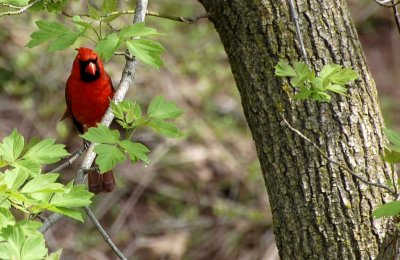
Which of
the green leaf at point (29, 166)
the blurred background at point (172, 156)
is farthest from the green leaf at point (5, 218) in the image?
the blurred background at point (172, 156)

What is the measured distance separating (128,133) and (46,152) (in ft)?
0.67

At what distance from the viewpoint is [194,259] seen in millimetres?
5434

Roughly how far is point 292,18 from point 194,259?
3437 millimetres

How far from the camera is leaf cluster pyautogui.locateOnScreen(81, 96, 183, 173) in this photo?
6.06ft

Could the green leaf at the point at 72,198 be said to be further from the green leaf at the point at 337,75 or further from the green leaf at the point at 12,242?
the green leaf at the point at 337,75

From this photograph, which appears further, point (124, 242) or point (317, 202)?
point (124, 242)

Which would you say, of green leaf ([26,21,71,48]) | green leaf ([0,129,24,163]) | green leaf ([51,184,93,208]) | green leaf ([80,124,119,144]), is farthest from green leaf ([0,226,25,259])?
green leaf ([26,21,71,48])

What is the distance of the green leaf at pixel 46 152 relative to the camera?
1.84 m

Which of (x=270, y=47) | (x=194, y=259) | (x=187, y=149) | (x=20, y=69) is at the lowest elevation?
(x=194, y=259)

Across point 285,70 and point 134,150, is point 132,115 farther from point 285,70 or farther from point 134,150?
point 285,70

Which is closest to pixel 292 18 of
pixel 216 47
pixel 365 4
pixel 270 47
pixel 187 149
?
pixel 270 47

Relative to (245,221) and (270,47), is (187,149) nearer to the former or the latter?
(245,221)

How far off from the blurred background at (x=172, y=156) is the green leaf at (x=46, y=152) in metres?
3.42

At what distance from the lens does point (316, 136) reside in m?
2.21
